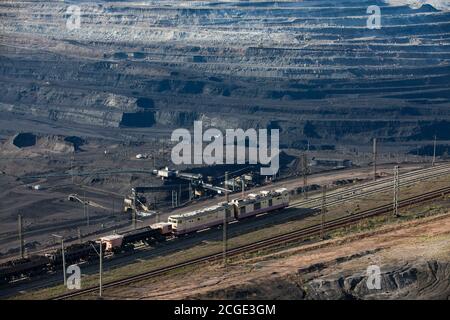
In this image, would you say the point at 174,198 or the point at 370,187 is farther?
the point at 174,198

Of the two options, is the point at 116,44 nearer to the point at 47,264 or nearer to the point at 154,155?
the point at 154,155

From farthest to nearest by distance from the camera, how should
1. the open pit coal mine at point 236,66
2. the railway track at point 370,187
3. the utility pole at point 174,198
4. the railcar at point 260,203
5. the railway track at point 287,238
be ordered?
1. the open pit coal mine at point 236,66
2. the utility pole at point 174,198
3. the railway track at point 370,187
4. the railcar at point 260,203
5. the railway track at point 287,238

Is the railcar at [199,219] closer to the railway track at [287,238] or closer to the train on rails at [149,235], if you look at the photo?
the train on rails at [149,235]

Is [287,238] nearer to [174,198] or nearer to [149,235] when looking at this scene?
[149,235]

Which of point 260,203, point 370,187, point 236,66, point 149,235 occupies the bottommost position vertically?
point 149,235

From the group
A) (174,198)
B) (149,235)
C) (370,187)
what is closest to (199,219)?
(149,235)

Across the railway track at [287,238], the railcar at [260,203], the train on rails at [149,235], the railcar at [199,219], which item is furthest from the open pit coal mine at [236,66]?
the railcar at [199,219]

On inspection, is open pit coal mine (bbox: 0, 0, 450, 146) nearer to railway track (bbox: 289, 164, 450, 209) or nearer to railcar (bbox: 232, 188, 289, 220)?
railway track (bbox: 289, 164, 450, 209)
